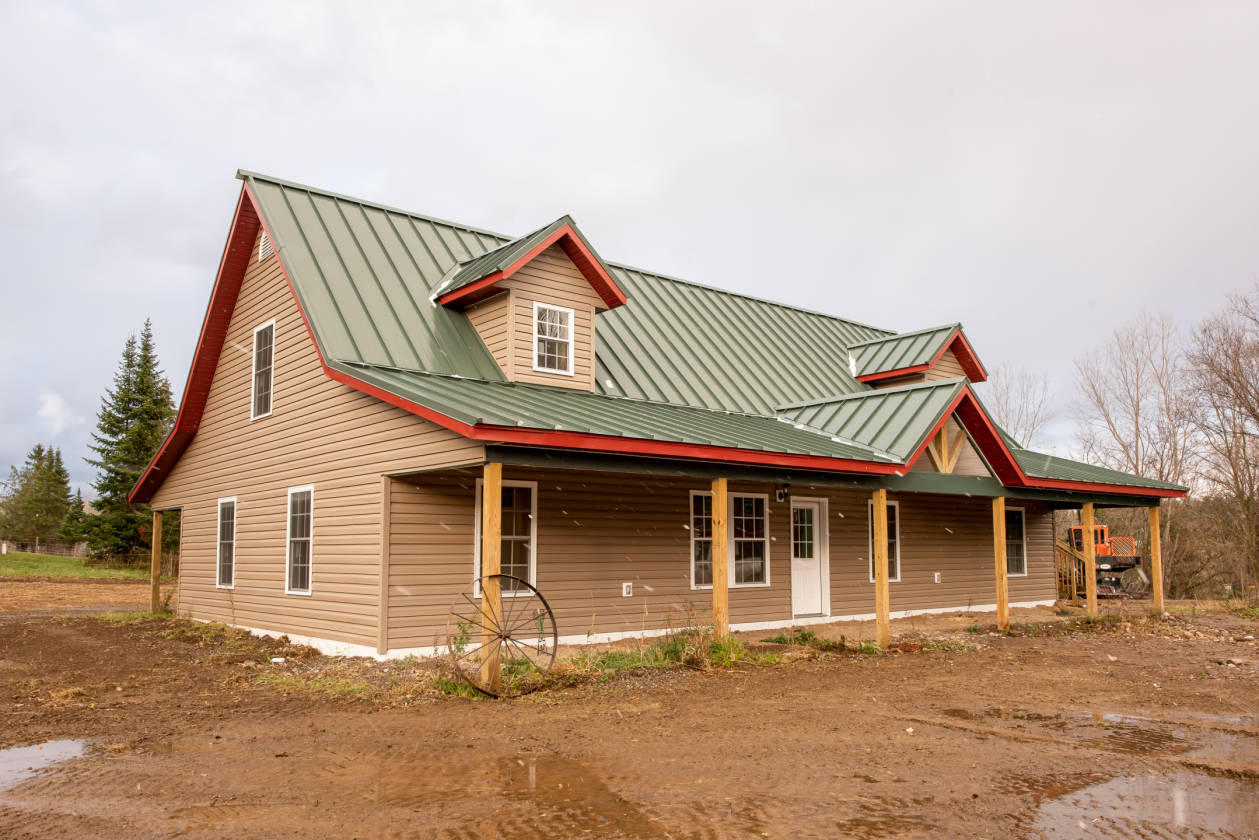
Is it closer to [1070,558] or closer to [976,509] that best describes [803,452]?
[976,509]

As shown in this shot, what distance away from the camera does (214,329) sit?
16516 mm

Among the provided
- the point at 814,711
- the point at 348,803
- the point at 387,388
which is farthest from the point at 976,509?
the point at 348,803

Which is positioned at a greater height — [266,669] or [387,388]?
[387,388]

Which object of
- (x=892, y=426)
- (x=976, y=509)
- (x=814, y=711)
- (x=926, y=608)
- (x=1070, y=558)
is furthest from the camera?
(x=1070, y=558)

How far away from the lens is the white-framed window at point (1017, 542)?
66.9 ft

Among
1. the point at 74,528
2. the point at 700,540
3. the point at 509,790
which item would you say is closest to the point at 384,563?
the point at 700,540

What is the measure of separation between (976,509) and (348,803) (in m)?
16.4

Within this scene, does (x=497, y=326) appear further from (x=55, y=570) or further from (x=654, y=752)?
(x=55, y=570)

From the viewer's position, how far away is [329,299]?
42.5 ft

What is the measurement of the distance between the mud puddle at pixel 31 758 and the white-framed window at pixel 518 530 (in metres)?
5.31

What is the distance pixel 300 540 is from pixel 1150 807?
36.6 feet

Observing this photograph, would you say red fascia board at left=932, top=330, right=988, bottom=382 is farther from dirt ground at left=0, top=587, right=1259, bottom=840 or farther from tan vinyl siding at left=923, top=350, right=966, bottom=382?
dirt ground at left=0, top=587, right=1259, bottom=840

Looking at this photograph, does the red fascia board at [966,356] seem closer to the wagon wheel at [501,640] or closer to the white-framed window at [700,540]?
the white-framed window at [700,540]

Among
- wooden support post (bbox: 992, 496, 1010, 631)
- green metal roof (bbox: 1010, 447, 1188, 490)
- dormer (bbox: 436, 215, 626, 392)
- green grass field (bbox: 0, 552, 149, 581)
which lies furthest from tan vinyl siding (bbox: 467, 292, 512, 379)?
green grass field (bbox: 0, 552, 149, 581)
